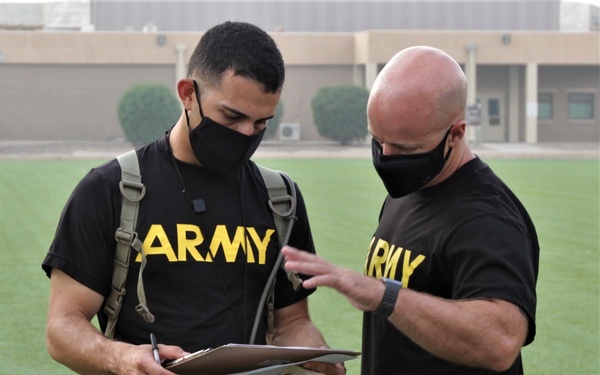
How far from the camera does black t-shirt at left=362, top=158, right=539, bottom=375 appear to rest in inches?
143

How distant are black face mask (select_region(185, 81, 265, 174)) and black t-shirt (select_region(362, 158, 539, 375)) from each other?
0.63 meters

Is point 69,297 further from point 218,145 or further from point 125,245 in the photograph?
point 218,145

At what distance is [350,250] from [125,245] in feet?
41.2

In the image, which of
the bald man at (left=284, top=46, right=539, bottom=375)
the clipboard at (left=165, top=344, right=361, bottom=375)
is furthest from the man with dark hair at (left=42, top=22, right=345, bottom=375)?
the bald man at (left=284, top=46, right=539, bottom=375)

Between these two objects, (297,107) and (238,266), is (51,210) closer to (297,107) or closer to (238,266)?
(238,266)

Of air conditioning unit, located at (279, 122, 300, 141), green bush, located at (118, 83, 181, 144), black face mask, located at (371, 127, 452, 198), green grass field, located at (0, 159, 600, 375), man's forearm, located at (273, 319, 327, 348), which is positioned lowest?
air conditioning unit, located at (279, 122, 300, 141)

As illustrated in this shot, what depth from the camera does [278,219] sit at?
163 inches

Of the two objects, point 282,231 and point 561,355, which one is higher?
point 282,231

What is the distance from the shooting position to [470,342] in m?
3.54

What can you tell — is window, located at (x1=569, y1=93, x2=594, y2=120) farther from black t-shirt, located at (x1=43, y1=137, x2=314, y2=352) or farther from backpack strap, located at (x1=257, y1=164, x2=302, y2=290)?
black t-shirt, located at (x1=43, y1=137, x2=314, y2=352)

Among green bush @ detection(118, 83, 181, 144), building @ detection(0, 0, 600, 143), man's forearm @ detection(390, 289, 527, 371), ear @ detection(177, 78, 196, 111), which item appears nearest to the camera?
man's forearm @ detection(390, 289, 527, 371)

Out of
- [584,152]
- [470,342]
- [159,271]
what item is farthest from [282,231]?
[584,152]

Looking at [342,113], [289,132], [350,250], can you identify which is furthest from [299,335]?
[289,132]

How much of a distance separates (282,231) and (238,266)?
8.7 inches
